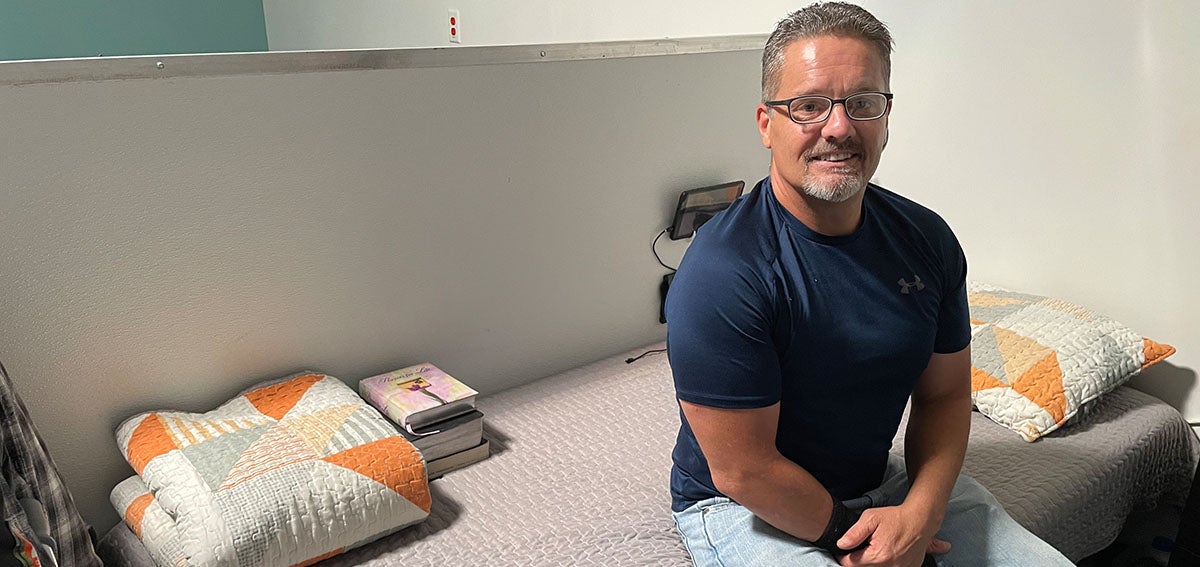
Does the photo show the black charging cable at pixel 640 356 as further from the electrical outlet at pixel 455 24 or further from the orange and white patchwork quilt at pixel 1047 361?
the electrical outlet at pixel 455 24

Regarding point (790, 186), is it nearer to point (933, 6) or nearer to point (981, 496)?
point (981, 496)

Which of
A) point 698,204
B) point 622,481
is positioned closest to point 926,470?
point 622,481

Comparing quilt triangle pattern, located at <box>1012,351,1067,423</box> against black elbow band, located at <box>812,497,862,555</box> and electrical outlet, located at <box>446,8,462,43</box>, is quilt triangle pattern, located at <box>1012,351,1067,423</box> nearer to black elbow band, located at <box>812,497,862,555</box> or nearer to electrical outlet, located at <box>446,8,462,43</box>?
black elbow band, located at <box>812,497,862,555</box>

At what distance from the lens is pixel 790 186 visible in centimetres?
120

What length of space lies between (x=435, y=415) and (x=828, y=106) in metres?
0.88

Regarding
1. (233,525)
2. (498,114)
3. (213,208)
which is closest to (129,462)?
(233,525)

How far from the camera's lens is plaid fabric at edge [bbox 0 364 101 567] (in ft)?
3.84

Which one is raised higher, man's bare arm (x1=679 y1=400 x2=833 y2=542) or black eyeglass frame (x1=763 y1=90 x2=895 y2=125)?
black eyeglass frame (x1=763 y1=90 x2=895 y2=125)

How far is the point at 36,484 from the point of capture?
122cm

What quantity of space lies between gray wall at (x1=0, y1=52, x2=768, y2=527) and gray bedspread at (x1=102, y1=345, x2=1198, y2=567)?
228 millimetres

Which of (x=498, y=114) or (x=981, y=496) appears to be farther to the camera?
(x=498, y=114)

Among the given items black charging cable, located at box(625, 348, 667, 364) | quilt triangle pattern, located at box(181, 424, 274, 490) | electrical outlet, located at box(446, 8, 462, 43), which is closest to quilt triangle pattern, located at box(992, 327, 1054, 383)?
black charging cable, located at box(625, 348, 667, 364)

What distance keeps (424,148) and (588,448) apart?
639mm

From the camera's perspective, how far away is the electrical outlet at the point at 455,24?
126 inches
